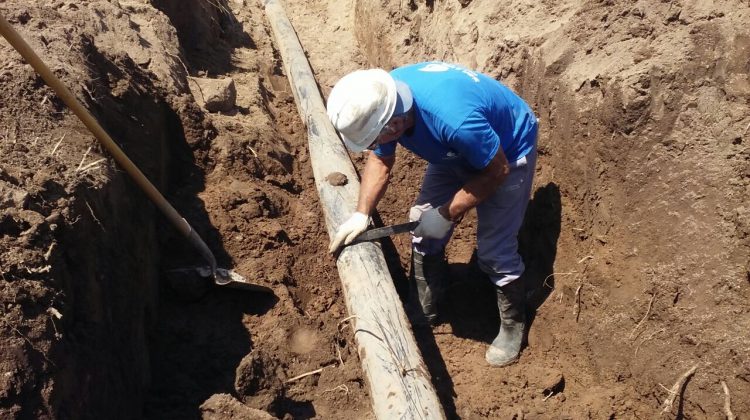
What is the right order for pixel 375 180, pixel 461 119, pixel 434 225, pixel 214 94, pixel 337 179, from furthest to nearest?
pixel 214 94, pixel 337 179, pixel 375 180, pixel 434 225, pixel 461 119

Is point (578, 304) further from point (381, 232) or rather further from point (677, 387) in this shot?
point (381, 232)

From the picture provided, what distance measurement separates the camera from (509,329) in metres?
4.31

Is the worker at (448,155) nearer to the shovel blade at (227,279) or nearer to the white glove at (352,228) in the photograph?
the white glove at (352,228)

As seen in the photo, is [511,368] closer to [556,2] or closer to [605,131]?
[605,131]

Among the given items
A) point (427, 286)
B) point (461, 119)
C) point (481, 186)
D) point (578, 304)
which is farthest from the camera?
point (427, 286)

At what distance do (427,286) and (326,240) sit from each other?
90 centimetres

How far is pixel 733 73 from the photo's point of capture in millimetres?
3373

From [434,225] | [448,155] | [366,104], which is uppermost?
[366,104]

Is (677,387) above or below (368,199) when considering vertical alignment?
below

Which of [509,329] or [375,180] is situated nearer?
[375,180]

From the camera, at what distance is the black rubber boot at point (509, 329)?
13.9 feet

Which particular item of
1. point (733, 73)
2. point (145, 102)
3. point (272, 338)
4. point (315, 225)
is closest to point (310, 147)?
point (315, 225)

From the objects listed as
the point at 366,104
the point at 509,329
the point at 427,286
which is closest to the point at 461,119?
the point at 366,104

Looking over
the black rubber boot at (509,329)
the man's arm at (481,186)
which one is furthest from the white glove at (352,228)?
the black rubber boot at (509,329)
